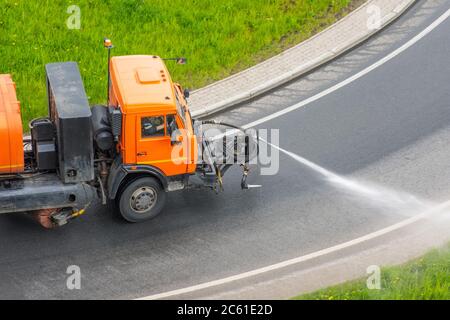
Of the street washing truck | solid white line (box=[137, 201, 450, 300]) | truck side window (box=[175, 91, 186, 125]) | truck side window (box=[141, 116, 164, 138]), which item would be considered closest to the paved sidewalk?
truck side window (box=[175, 91, 186, 125])

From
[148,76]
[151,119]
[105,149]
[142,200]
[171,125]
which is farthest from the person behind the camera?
[142,200]

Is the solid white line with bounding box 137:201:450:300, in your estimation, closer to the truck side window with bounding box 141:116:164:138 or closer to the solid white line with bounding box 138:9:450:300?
the solid white line with bounding box 138:9:450:300

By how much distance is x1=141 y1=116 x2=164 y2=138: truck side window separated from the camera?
14391 mm

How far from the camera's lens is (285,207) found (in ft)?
52.6

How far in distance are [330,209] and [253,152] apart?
1849 millimetres

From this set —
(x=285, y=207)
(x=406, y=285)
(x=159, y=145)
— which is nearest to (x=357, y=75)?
(x=285, y=207)

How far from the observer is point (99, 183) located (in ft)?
48.8

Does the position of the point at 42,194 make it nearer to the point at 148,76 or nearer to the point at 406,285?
the point at 148,76

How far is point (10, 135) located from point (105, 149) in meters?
1.80

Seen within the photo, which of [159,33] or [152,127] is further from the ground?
[159,33]

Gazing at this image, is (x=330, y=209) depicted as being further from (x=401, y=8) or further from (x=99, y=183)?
(x=401, y=8)

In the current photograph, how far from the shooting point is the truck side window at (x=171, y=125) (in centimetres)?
1452

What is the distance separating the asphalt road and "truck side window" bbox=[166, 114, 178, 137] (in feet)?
6.03

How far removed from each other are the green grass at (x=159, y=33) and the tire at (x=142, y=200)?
161 inches
